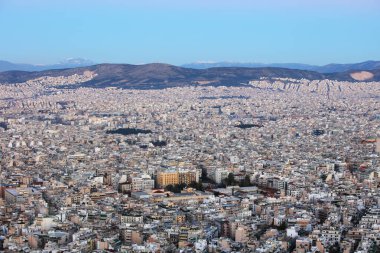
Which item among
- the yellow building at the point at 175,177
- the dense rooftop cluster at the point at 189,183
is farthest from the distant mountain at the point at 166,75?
the yellow building at the point at 175,177

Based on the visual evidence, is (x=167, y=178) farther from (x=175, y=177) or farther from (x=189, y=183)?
(x=189, y=183)

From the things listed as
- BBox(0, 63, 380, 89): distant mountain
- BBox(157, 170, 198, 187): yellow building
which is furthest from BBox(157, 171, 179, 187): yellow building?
BBox(0, 63, 380, 89): distant mountain

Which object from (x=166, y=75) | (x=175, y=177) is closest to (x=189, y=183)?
(x=175, y=177)

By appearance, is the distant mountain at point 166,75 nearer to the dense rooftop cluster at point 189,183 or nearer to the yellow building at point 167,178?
the dense rooftop cluster at point 189,183

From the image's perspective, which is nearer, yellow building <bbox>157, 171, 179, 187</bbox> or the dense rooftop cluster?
the dense rooftop cluster

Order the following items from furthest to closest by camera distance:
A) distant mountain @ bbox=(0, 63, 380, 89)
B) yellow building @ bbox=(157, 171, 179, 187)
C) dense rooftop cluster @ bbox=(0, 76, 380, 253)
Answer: distant mountain @ bbox=(0, 63, 380, 89) < yellow building @ bbox=(157, 171, 179, 187) < dense rooftop cluster @ bbox=(0, 76, 380, 253)

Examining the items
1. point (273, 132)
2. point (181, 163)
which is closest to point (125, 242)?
point (181, 163)

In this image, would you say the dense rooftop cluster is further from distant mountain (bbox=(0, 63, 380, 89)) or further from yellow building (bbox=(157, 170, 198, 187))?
distant mountain (bbox=(0, 63, 380, 89))
